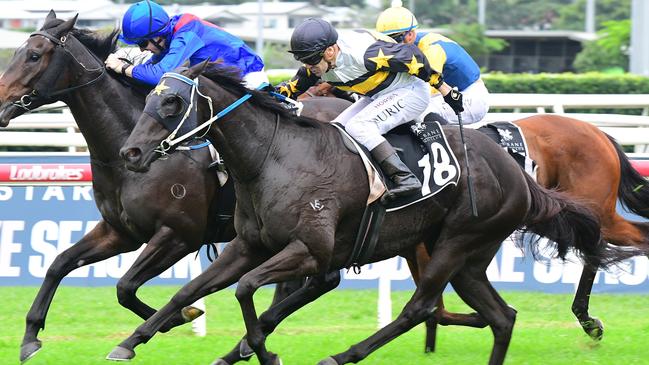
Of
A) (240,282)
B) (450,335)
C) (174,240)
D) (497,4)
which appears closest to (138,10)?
(174,240)

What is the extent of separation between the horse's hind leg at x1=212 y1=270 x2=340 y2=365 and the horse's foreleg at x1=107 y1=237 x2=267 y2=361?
1.09ft

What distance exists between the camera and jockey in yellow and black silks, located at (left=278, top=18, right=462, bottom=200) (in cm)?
530

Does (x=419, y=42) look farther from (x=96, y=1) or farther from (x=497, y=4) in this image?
(x=497, y=4)

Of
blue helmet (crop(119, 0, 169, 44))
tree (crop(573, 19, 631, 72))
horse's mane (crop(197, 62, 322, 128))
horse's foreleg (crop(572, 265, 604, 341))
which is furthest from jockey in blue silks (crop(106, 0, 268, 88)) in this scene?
tree (crop(573, 19, 631, 72))

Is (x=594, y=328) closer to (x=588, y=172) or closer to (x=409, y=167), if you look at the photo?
(x=588, y=172)

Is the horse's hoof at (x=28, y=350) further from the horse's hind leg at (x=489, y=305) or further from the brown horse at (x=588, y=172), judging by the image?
the brown horse at (x=588, y=172)

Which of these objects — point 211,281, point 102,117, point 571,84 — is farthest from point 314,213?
point 571,84

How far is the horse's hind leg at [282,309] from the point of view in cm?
551

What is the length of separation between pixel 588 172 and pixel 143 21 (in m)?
2.96

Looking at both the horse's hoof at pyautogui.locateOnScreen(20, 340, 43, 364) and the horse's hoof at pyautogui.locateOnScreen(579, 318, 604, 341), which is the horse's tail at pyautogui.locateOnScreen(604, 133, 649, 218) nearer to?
the horse's hoof at pyautogui.locateOnScreen(579, 318, 604, 341)

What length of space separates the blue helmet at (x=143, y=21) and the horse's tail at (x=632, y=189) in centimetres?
310

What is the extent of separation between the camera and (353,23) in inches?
1716

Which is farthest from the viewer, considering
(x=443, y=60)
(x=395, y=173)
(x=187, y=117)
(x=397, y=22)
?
(x=443, y=60)

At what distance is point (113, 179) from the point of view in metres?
5.98
